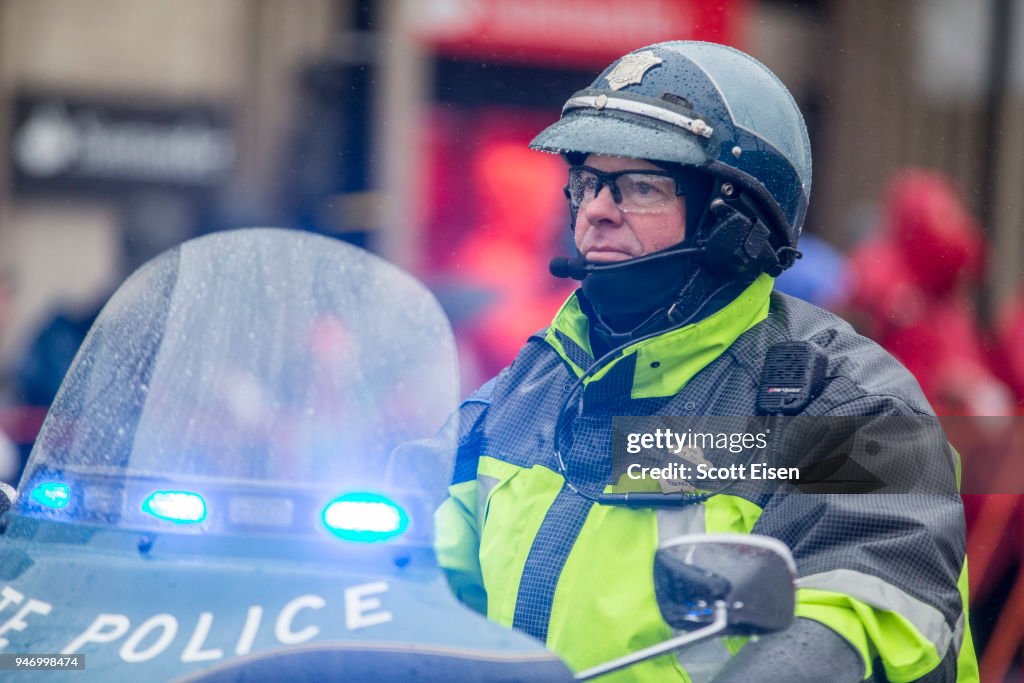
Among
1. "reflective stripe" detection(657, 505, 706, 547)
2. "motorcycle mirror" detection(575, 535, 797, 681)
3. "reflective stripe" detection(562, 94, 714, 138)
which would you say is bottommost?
"motorcycle mirror" detection(575, 535, 797, 681)

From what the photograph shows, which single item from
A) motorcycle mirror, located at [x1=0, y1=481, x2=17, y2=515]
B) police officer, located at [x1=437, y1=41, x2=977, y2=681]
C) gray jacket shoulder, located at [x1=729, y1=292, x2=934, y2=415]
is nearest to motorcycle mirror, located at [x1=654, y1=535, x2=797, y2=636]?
police officer, located at [x1=437, y1=41, x2=977, y2=681]

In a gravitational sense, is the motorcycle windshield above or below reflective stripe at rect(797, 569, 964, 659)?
above

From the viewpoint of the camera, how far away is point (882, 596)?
186cm

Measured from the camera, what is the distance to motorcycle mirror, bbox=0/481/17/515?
2.02 m

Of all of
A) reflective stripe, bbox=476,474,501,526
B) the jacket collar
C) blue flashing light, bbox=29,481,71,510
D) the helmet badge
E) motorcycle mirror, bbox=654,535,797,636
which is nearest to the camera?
motorcycle mirror, bbox=654,535,797,636

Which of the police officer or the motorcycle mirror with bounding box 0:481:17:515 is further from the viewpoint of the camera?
the motorcycle mirror with bounding box 0:481:17:515

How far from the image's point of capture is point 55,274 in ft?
27.2

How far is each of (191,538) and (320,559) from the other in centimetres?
17

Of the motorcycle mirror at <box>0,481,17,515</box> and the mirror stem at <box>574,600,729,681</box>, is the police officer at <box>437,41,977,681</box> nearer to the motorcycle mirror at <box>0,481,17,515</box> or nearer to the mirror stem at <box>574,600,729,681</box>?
the mirror stem at <box>574,600,729,681</box>

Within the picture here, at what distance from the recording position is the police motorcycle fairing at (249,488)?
168 cm

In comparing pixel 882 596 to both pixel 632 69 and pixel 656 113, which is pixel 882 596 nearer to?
pixel 656 113

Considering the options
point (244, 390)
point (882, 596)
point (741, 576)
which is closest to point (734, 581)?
point (741, 576)

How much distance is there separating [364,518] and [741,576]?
0.48 m

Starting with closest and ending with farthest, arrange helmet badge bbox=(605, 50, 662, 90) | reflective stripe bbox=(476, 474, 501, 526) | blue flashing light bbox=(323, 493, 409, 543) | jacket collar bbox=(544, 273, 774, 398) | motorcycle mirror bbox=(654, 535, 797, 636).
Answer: motorcycle mirror bbox=(654, 535, 797, 636) → blue flashing light bbox=(323, 493, 409, 543) → jacket collar bbox=(544, 273, 774, 398) → reflective stripe bbox=(476, 474, 501, 526) → helmet badge bbox=(605, 50, 662, 90)
